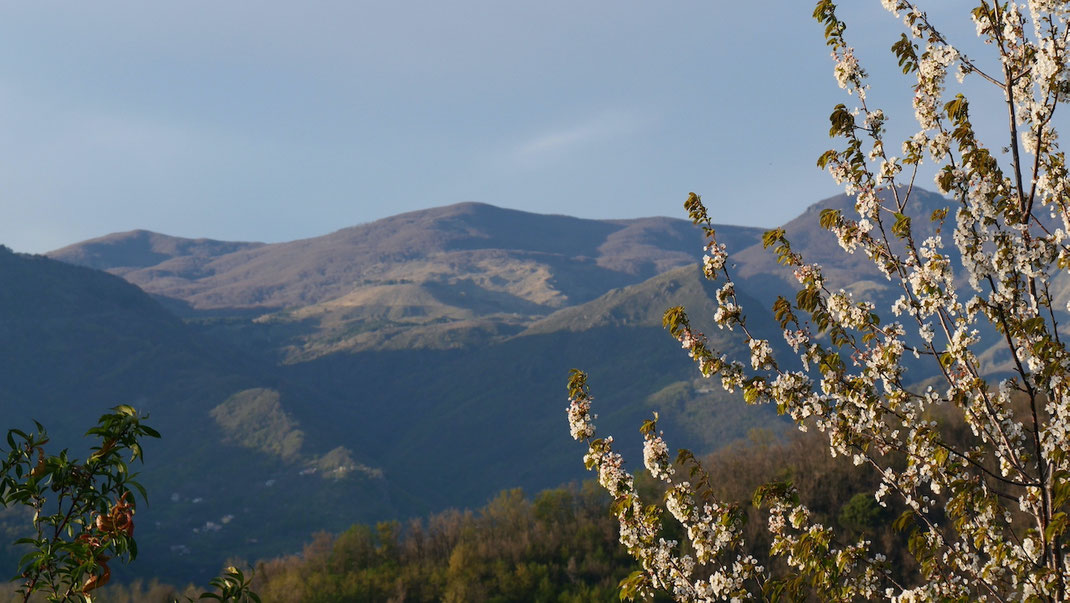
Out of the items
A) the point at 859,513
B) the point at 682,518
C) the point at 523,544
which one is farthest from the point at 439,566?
the point at 682,518

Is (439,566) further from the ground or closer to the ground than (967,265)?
closer to the ground

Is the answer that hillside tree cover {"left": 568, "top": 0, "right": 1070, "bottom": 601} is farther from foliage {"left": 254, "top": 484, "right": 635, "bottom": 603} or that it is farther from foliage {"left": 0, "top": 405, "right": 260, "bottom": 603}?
foliage {"left": 254, "top": 484, "right": 635, "bottom": 603}

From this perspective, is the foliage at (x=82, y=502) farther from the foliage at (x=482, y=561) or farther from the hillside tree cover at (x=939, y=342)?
the foliage at (x=482, y=561)

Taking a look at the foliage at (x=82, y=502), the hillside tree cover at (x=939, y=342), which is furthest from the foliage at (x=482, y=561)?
the foliage at (x=82, y=502)

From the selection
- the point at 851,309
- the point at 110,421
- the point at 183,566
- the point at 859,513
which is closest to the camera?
the point at 110,421

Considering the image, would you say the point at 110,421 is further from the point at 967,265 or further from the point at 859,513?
the point at 859,513

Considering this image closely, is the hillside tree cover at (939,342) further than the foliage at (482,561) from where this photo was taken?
No

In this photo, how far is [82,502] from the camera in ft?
26.1

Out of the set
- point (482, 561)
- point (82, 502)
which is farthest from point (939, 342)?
point (482, 561)

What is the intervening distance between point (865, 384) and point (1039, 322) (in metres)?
2.07

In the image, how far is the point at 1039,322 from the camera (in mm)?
8320

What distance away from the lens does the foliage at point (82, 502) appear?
24.2 feet

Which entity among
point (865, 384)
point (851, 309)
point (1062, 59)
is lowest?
point (865, 384)

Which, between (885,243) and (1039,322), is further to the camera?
(885,243)
